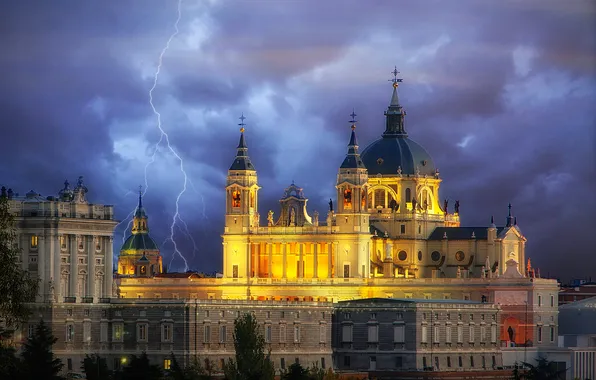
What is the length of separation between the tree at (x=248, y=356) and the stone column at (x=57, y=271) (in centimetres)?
1370

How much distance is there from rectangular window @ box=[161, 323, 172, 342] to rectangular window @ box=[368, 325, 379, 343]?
18721mm

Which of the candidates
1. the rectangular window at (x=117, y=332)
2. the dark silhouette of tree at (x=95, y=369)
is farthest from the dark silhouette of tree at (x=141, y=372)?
the rectangular window at (x=117, y=332)

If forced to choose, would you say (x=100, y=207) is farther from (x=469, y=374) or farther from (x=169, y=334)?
(x=469, y=374)

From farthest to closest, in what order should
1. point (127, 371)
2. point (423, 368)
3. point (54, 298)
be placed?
point (423, 368) → point (54, 298) → point (127, 371)

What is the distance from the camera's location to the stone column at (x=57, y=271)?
176 m

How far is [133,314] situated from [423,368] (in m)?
24.9

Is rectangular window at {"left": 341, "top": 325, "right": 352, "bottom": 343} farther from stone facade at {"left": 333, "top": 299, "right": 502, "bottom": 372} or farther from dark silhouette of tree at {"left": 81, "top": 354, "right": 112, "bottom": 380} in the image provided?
dark silhouette of tree at {"left": 81, "top": 354, "right": 112, "bottom": 380}

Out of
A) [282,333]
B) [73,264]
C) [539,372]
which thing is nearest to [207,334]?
[282,333]

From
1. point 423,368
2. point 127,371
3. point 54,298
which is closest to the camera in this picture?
point 127,371

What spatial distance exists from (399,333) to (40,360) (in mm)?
53006

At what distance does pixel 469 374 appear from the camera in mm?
191375

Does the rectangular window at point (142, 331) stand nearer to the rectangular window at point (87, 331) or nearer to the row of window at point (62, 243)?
the rectangular window at point (87, 331)

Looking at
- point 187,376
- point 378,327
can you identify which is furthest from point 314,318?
point 187,376

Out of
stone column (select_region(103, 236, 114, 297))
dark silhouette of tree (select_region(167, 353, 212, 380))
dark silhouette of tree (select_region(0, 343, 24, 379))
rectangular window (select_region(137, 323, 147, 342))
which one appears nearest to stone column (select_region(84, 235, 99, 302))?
stone column (select_region(103, 236, 114, 297))
